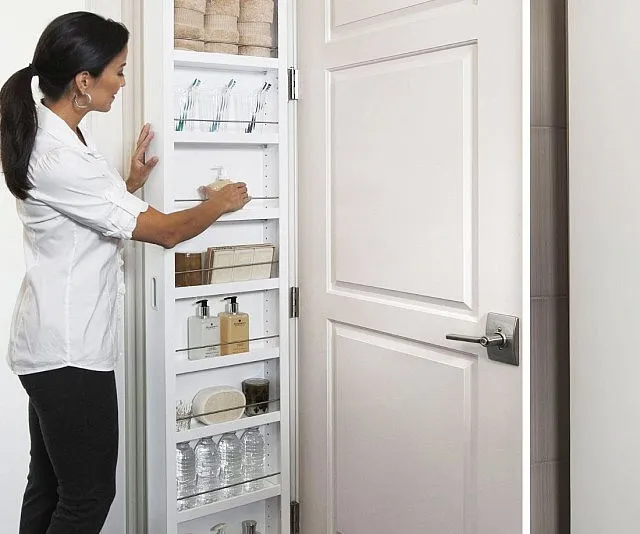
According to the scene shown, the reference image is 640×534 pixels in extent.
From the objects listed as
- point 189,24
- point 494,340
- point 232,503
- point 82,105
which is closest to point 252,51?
point 189,24

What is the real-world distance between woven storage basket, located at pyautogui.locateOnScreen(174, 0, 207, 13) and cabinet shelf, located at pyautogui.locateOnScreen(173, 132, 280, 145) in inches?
13.1

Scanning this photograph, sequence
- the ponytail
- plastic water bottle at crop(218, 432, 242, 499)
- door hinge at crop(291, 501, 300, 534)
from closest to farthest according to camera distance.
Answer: the ponytail < plastic water bottle at crop(218, 432, 242, 499) < door hinge at crop(291, 501, 300, 534)

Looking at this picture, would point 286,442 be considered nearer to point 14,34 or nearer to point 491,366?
point 491,366

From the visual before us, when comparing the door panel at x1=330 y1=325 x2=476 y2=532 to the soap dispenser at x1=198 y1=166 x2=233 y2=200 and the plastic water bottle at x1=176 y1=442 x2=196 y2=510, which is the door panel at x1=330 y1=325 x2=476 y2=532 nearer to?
the plastic water bottle at x1=176 y1=442 x2=196 y2=510

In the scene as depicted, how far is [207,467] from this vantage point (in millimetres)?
2271

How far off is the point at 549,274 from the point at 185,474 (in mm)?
1124

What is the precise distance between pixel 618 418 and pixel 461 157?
24.7 inches

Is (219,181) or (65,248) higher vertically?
(219,181)

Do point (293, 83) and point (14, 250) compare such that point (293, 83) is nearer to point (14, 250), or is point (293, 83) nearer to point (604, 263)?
point (14, 250)

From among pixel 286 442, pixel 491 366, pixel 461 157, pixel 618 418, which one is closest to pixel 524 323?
pixel 491 366

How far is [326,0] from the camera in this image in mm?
2168

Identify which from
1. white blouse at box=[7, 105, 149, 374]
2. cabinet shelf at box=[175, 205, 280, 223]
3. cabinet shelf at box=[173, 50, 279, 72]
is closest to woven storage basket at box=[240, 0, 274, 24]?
cabinet shelf at box=[173, 50, 279, 72]

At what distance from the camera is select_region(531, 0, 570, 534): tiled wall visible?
5.81ft

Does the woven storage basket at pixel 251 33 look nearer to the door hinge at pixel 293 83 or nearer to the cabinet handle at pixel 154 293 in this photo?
the door hinge at pixel 293 83
